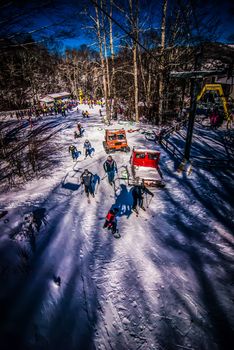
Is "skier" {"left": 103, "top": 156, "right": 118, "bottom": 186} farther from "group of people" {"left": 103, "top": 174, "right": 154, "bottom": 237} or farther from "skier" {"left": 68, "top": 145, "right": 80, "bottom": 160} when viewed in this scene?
"skier" {"left": 68, "top": 145, "right": 80, "bottom": 160}

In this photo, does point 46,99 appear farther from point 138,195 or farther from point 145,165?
point 138,195

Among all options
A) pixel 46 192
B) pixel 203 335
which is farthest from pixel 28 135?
pixel 203 335

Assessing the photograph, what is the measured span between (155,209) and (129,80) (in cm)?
3190

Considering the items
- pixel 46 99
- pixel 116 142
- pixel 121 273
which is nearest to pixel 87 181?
pixel 121 273

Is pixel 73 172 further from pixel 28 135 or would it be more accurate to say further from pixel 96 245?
pixel 28 135

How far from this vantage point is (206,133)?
18516 mm

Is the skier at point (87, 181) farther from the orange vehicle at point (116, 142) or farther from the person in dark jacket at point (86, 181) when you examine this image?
the orange vehicle at point (116, 142)

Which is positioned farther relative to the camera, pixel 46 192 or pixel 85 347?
pixel 46 192

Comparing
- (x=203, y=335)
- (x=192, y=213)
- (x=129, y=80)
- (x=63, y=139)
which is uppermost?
(x=129, y=80)

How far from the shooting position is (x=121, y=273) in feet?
17.6

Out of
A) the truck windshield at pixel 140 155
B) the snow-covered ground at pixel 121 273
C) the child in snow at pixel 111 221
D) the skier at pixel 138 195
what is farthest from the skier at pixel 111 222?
the truck windshield at pixel 140 155

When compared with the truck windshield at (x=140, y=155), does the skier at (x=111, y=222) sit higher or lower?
lower

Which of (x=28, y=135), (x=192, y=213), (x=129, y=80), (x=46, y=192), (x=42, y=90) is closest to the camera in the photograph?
(x=192, y=213)

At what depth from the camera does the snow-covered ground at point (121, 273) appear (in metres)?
4.06
